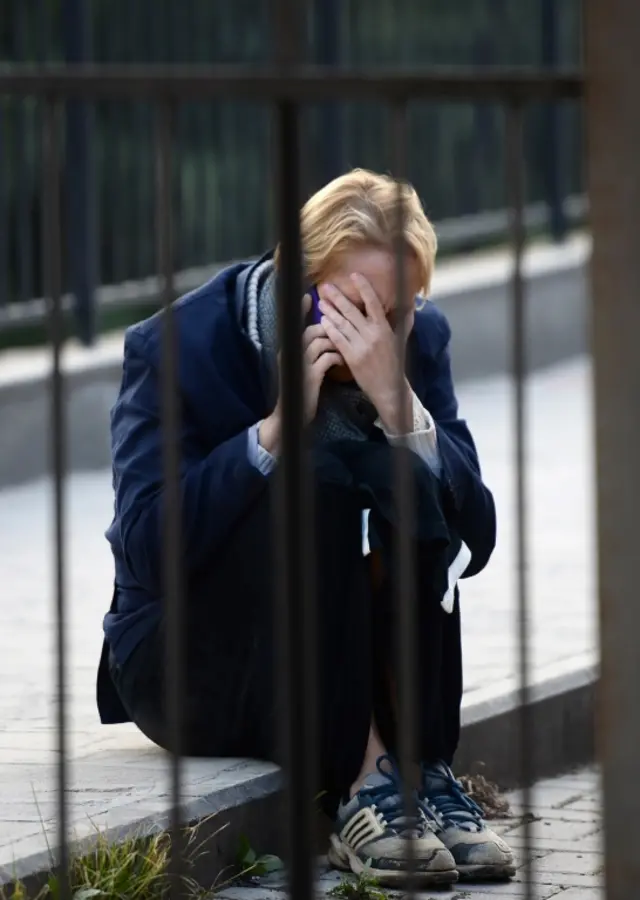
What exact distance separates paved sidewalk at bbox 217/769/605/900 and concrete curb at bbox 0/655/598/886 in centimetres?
7

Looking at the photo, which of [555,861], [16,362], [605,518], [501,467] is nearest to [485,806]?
[555,861]

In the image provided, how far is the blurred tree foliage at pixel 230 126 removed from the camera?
9.20m

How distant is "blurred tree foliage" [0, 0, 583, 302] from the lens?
9195 mm

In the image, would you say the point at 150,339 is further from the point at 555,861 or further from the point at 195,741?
the point at 555,861

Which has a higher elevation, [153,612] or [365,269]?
[365,269]

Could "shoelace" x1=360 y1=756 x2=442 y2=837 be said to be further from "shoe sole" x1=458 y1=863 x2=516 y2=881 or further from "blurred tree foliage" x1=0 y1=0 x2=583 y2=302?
"blurred tree foliage" x1=0 y1=0 x2=583 y2=302

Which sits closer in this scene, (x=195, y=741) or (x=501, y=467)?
(x=195, y=741)

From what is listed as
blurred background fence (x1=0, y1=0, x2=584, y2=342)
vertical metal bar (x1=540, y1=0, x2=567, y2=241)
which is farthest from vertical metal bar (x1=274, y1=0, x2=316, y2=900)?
vertical metal bar (x1=540, y1=0, x2=567, y2=241)

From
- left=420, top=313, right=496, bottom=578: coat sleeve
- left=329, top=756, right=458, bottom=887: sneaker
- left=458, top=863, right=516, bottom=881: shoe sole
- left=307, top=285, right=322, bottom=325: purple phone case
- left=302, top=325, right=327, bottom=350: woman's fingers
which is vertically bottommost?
left=458, top=863, right=516, bottom=881: shoe sole

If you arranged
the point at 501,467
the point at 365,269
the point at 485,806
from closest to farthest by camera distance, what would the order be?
the point at 365,269
the point at 485,806
the point at 501,467

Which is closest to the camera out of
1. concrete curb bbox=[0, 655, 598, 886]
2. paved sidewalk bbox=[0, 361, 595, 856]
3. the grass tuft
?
the grass tuft

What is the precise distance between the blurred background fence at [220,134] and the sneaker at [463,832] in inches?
182

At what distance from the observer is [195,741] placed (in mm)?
3900

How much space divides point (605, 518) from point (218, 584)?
4.68 ft
